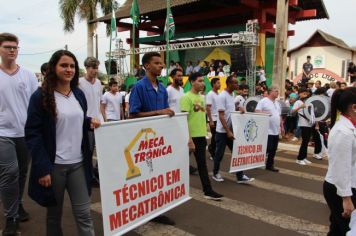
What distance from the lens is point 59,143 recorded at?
3.03m

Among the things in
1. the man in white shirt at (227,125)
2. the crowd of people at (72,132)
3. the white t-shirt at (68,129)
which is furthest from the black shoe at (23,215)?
the man in white shirt at (227,125)

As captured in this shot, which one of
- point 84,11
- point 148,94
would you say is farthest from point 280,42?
point 84,11

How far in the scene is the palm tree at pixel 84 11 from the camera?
2938 cm

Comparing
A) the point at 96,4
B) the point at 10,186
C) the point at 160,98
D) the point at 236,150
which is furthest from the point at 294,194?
the point at 96,4

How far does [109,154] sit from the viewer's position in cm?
336

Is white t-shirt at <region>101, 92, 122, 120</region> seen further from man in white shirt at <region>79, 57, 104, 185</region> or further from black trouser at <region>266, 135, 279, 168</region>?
black trouser at <region>266, 135, 279, 168</region>

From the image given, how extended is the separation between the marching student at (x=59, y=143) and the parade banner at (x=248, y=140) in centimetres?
359

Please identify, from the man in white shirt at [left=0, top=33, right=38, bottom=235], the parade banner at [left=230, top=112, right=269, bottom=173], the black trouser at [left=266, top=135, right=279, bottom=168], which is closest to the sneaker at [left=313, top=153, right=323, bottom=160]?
the black trouser at [left=266, top=135, right=279, bottom=168]

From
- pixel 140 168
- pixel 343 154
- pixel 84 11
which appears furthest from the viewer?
pixel 84 11

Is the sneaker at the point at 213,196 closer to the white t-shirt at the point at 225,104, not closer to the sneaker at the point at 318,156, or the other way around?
the white t-shirt at the point at 225,104

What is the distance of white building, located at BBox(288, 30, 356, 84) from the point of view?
3069 centimetres

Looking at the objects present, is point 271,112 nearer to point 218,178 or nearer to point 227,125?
point 227,125

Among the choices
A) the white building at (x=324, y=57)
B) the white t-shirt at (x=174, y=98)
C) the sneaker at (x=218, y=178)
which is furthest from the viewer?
the white building at (x=324, y=57)

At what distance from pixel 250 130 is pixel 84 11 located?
2602 cm
